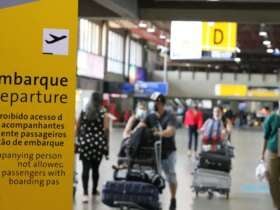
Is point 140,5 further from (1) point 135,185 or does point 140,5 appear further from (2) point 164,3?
(1) point 135,185

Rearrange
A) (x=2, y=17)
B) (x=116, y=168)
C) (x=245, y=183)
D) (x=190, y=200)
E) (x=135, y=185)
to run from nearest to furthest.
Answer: (x=2, y=17) < (x=135, y=185) < (x=116, y=168) < (x=190, y=200) < (x=245, y=183)

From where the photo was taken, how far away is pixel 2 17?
5371 mm

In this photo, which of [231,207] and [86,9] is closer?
[86,9]

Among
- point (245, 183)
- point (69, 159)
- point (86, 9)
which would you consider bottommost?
point (245, 183)

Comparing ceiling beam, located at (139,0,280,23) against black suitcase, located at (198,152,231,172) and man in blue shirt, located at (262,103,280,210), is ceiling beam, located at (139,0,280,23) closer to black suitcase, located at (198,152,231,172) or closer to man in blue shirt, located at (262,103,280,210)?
man in blue shirt, located at (262,103,280,210)

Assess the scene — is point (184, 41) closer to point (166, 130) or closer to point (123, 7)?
point (166, 130)

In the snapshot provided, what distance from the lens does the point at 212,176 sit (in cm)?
1281

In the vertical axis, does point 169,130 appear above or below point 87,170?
above

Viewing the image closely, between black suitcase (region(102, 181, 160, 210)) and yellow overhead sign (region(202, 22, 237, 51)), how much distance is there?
6.56 meters

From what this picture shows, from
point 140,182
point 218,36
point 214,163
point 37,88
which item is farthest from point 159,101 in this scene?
point 218,36

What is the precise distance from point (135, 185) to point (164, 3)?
259 centimetres

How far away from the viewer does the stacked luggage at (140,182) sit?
33.1 ft

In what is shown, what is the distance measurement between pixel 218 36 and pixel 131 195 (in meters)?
8.82

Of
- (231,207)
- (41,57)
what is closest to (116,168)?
(231,207)
